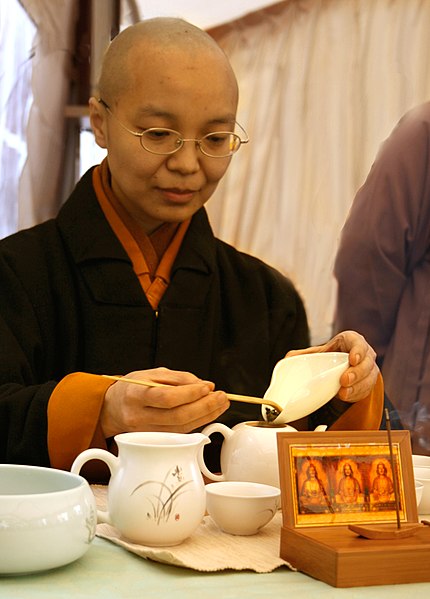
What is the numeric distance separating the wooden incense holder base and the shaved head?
1.22m

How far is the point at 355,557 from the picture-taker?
93cm

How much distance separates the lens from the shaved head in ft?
6.35

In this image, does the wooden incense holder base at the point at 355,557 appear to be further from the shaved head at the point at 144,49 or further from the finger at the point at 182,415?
the shaved head at the point at 144,49

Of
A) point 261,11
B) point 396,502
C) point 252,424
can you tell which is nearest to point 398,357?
point 261,11

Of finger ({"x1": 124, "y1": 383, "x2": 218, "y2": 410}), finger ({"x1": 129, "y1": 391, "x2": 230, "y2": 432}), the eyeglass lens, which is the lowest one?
finger ({"x1": 129, "y1": 391, "x2": 230, "y2": 432})

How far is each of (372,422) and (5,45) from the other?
4.46ft

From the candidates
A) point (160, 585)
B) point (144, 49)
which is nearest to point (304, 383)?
point (160, 585)

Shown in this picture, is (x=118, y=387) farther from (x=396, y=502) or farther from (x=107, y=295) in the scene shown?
(x=107, y=295)

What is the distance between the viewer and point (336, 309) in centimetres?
230

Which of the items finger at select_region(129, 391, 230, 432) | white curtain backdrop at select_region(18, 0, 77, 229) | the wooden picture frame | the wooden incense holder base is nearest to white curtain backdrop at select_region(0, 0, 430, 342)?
white curtain backdrop at select_region(18, 0, 77, 229)

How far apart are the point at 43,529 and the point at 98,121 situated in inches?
51.2

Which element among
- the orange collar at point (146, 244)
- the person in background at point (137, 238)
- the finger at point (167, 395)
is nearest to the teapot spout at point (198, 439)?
the finger at point (167, 395)

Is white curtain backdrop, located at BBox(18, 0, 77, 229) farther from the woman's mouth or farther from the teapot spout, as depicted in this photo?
the teapot spout

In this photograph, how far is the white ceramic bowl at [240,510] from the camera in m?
1.09
